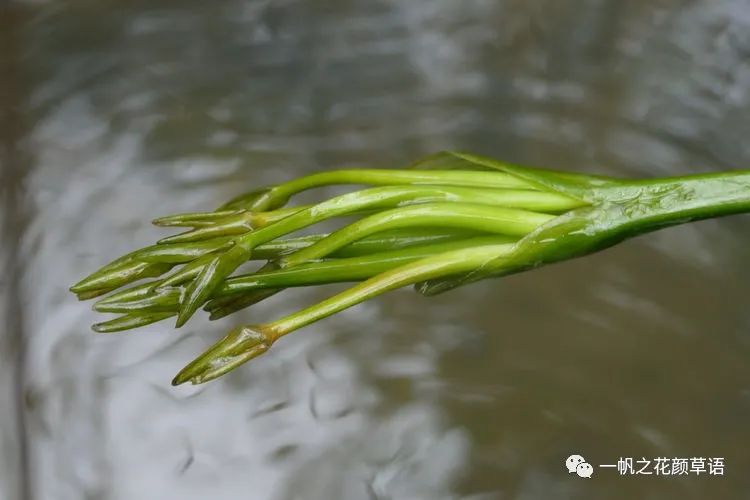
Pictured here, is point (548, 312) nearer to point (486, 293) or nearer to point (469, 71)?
point (486, 293)

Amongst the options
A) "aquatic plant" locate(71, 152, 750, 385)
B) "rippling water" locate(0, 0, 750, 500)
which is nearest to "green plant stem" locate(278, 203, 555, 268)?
"aquatic plant" locate(71, 152, 750, 385)

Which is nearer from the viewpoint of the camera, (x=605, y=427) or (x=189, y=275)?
(x=189, y=275)

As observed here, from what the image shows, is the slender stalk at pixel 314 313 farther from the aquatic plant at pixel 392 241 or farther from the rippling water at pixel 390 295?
the rippling water at pixel 390 295

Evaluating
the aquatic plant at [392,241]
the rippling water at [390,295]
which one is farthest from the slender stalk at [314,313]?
the rippling water at [390,295]

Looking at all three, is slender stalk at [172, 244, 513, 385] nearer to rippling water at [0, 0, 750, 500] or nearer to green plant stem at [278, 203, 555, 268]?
green plant stem at [278, 203, 555, 268]

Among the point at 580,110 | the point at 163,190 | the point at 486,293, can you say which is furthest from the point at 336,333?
the point at 580,110
